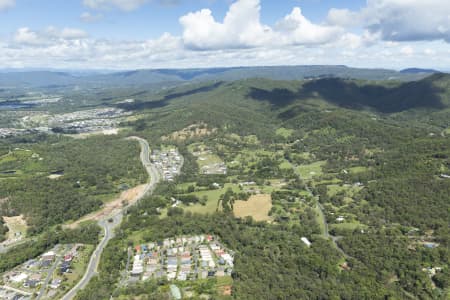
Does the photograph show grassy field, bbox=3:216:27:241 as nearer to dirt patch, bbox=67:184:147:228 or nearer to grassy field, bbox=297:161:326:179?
dirt patch, bbox=67:184:147:228

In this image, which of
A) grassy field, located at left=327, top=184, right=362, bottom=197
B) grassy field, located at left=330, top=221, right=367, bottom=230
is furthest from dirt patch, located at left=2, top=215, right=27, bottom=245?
grassy field, located at left=327, top=184, right=362, bottom=197

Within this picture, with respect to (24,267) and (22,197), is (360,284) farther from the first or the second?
(22,197)

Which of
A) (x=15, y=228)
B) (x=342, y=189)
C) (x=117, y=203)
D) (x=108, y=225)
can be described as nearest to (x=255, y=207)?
(x=342, y=189)

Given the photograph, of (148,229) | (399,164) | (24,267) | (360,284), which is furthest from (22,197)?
(399,164)

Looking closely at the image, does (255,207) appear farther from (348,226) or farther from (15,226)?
(15,226)

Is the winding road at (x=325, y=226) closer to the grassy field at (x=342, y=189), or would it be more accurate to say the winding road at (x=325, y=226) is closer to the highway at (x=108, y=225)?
the grassy field at (x=342, y=189)
